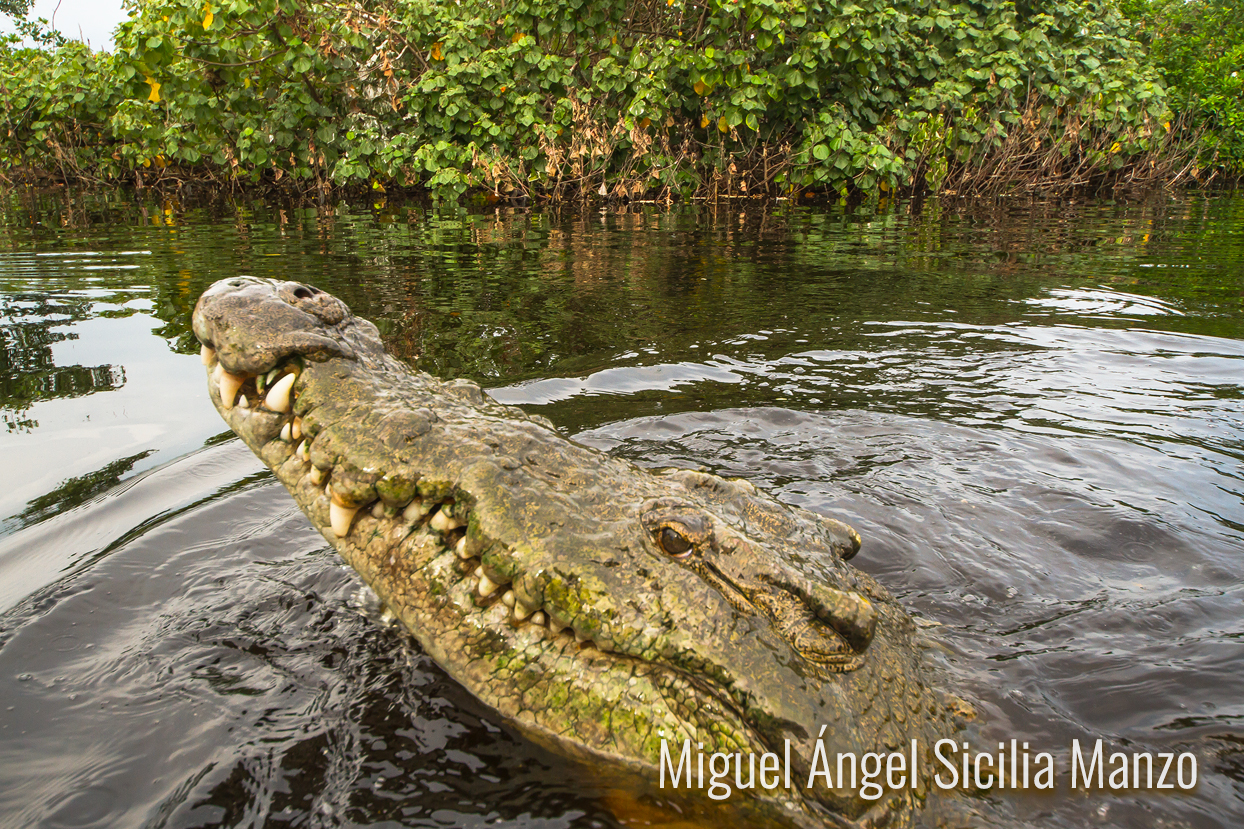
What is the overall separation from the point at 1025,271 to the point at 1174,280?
4.47ft

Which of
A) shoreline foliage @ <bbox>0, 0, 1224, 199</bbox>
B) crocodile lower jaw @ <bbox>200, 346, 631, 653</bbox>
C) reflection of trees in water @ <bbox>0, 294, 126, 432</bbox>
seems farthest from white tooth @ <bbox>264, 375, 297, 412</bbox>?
shoreline foliage @ <bbox>0, 0, 1224, 199</bbox>

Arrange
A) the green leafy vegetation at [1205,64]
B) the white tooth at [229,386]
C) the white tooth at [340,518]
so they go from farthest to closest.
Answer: the green leafy vegetation at [1205,64]
the white tooth at [229,386]
the white tooth at [340,518]

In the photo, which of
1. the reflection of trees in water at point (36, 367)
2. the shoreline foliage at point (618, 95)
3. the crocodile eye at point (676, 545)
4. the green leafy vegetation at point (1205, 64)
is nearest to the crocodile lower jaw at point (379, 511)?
the crocodile eye at point (676, 545)

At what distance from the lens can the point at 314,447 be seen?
6.15ft

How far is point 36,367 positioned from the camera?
16.2 feet

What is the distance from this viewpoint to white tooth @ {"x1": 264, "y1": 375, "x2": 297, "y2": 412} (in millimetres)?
1956

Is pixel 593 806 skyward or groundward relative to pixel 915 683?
groundward

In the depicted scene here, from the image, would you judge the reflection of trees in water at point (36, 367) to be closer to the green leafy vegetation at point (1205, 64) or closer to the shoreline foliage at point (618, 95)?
the shoreline foliage at point (618, 95)

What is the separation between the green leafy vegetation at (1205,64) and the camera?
21.3 m

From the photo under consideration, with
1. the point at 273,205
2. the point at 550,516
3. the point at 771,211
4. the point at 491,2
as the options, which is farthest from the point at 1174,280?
the point at 273,205

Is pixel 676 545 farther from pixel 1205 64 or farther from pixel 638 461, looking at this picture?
pixel 1205 64

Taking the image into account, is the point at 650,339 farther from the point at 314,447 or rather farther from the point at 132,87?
the point at 132,87

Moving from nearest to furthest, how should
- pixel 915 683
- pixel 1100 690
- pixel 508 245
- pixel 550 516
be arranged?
pixel 550 516 < pixel 915 683 < pixel 1100 690 < pixel 508 245

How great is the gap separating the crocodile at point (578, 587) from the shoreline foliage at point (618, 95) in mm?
13183
